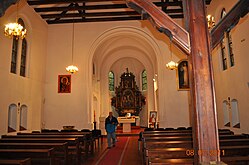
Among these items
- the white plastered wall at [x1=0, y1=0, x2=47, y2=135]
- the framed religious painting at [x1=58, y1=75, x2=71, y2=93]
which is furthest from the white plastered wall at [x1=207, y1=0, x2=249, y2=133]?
the white plastered wall at [x1=0, y1=0, x2=47, y2=135]

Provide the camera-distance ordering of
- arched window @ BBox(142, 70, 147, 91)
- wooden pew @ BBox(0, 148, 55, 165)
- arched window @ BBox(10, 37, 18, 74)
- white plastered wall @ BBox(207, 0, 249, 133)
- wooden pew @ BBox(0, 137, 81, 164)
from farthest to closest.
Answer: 1. arched window @ BBox(142, 70, 147, 91)
2. arched window @ BBox(10, 37, 18, 74)
3. white plastered wall @ BBox(207, 0, 249, 133)
4. wooden pew @ BBox(0, 137, 81, 164)
5. wooden pew @ BBox(0, 148, 55, 165)

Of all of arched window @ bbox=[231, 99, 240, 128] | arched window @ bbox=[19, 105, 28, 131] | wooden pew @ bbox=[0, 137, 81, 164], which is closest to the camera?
wooden pew @ bbox=[0, 137, 81, 164]

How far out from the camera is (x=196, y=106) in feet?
9.61

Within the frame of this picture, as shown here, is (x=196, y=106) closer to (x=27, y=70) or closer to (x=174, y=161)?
(x=174, y=161)

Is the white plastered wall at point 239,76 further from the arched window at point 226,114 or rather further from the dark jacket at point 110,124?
the dark jacket at point 110,124

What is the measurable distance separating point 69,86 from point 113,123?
443cm

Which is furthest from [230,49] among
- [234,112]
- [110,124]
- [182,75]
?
[110,124]

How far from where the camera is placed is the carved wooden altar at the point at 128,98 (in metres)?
20.2

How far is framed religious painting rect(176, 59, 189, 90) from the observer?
40.7 feet

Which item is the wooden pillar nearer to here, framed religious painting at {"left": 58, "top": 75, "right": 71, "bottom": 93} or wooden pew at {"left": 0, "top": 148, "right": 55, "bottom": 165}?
wooden pew at {"left": 0, "top": 148, "right": 55, "bottom": 165}

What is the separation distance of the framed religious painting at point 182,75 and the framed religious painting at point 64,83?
21.6 feet

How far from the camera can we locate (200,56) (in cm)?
301

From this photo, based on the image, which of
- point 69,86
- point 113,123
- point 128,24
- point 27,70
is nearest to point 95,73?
point 69,86

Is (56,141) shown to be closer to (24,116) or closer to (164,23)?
(164,23)
